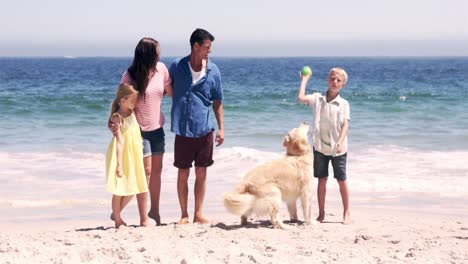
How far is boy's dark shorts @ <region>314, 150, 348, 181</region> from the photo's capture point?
5770mm

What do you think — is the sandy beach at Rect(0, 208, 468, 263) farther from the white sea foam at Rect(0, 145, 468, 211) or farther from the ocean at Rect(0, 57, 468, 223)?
the white sea foam at Rect(0, 145, 468, 211)

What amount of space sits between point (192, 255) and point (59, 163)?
19.7 ft

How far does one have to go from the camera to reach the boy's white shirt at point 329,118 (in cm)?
567

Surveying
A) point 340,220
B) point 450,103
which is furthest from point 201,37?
point 450,103

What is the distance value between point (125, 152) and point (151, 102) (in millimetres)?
502

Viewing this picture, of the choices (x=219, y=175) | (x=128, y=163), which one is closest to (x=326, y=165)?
(x=128, y=163)

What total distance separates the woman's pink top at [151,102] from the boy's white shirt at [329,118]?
139cm

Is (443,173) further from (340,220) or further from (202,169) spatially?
(202,169)

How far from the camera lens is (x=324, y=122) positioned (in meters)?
5.70

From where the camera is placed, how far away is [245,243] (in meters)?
4.97

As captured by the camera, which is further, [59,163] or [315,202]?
[59,163]

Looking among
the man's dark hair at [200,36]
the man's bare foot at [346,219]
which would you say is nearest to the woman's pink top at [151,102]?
the man's dark hair at [200,36]

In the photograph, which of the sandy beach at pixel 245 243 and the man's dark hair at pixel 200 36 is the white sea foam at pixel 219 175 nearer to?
the sandy beach at pixel 245 243

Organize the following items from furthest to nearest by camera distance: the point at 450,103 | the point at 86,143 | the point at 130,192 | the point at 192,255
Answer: the point at 450,103
the point at 86,143
the point at 130,192
the point at 192,255
